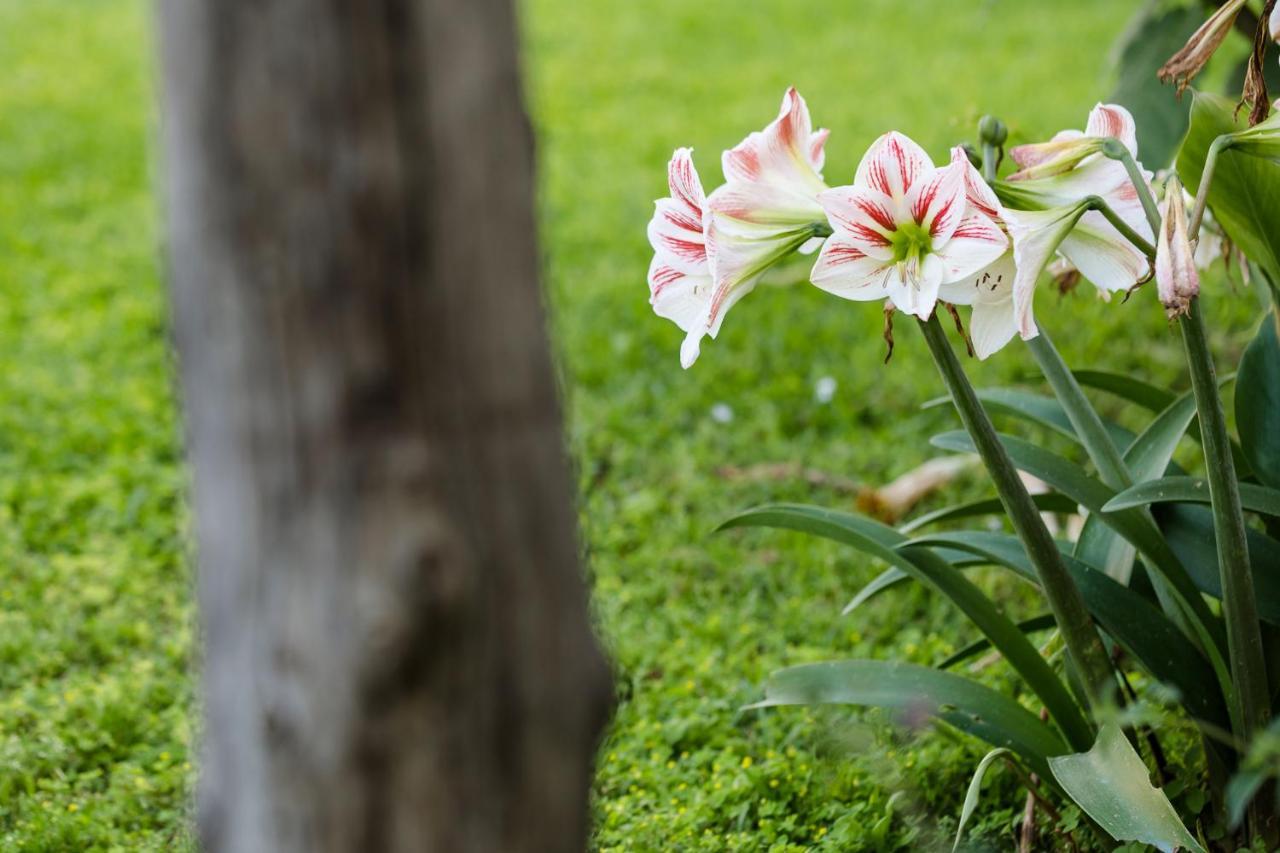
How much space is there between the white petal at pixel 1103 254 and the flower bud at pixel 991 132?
15 centimetres

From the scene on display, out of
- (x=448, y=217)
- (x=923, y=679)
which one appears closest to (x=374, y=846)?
(x=448, y=217)

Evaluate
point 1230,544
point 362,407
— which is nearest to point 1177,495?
point 1230,544

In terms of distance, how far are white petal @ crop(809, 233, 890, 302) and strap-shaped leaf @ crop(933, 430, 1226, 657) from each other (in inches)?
14.2

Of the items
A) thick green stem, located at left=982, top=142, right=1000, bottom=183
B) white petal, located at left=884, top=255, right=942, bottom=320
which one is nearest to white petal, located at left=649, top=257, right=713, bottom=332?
white petal, located at left=884, top=255, right=942, bottom=320

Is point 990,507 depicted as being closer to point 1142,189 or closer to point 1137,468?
point 1137,468

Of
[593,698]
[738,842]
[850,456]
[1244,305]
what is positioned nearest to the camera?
[593,698]

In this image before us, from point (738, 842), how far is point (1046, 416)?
835 millimetres

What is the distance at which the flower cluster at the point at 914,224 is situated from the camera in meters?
1.58

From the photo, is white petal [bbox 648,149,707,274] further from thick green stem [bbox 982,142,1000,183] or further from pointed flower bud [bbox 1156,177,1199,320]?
pointed flower bud [bbox 1156,177,1199,320]

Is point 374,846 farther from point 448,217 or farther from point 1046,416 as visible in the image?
point 1046,416

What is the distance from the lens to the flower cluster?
158 centimetres

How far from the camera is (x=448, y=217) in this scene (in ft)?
3.52

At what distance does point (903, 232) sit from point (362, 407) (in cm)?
80

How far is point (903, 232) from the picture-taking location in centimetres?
162
